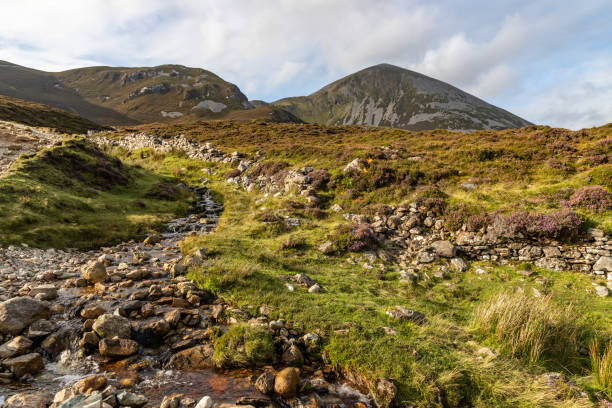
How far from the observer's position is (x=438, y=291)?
11102 mm

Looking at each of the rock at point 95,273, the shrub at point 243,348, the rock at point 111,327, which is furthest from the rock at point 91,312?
the shrub at point 243,348

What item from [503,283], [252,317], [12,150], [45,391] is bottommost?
[45,391]

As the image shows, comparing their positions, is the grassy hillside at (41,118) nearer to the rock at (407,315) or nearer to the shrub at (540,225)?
the rock at (407,315)

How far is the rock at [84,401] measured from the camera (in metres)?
4.69

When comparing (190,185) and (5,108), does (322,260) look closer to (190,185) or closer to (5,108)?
(190,185)

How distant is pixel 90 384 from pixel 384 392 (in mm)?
6081

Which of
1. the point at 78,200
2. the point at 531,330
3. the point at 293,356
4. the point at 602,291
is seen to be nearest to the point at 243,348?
the point at 293,356

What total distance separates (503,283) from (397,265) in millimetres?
4132

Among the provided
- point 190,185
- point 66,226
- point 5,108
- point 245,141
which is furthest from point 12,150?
point 5,108

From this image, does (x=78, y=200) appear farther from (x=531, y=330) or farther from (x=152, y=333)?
(x=531, y=330)

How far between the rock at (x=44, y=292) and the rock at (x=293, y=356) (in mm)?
→ 7680

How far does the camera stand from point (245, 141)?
4753 cm

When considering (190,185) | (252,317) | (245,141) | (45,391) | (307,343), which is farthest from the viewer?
(245,141)

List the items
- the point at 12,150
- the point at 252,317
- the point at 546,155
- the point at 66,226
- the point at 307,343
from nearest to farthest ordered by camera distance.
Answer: the point at 307,343 → the point at 252,317 → the point at 66,226 → the point at 546,155 → the point at 12,150
